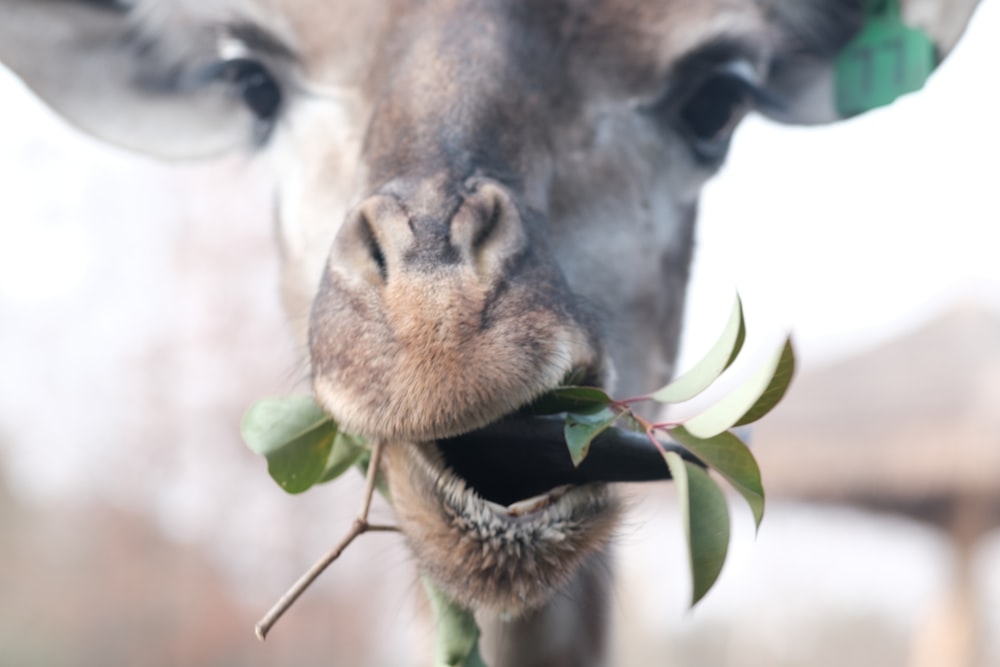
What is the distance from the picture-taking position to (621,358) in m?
2.46

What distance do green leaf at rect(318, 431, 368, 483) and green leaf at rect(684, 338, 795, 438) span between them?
60cm

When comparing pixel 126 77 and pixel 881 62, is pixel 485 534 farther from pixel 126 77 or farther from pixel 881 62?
pixel 126 77

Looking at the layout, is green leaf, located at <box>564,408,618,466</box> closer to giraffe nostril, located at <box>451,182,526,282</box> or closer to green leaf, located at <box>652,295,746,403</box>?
green leaf, located at <box>652,295,746,403</box>

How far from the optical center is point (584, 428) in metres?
1.50

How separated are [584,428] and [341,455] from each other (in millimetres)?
498

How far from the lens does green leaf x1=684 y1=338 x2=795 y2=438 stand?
128 cm

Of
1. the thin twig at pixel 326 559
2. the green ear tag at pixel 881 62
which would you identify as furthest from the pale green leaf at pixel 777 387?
the green ear tag at pixel 881 62

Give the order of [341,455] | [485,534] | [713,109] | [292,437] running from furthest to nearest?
[713,109]
[341,455]
[292,437]
[485,534]

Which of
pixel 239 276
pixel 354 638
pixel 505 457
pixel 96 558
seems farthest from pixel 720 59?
pixel 96 558

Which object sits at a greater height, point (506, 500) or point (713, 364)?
point (713, 364)

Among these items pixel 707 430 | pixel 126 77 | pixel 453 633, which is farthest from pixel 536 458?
pixel 126 77

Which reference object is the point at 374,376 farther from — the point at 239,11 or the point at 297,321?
the point at 239,11

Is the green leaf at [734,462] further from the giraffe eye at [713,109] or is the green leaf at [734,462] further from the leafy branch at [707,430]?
the giraffe eye at [713,109]

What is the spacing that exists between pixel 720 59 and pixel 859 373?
444 inches
